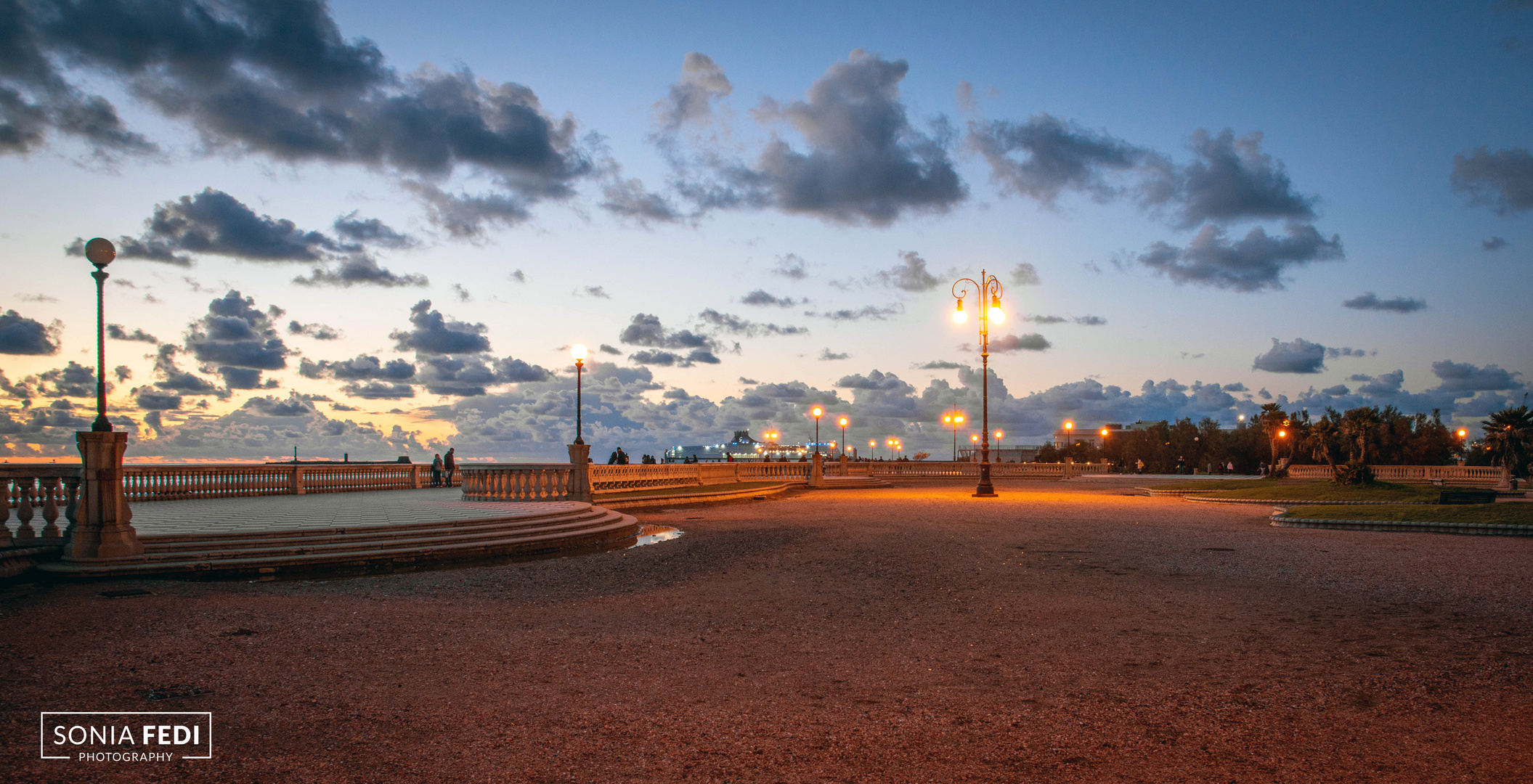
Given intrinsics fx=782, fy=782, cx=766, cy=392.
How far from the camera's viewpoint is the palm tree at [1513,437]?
30.9m

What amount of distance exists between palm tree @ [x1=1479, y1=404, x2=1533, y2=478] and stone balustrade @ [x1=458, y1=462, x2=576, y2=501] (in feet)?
119

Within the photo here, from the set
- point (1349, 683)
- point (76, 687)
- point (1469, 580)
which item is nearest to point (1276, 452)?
point (1469, 580)

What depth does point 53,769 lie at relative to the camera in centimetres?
448

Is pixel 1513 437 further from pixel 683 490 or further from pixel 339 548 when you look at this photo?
pixel 339 548

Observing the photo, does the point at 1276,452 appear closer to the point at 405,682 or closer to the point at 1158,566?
the point at 1158,566

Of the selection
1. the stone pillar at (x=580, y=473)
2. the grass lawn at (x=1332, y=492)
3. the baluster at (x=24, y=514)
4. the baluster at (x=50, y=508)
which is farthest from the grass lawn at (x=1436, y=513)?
the baluster at (x=24, y=514)

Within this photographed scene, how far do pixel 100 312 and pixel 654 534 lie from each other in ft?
36.7

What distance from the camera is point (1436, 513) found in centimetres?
1928

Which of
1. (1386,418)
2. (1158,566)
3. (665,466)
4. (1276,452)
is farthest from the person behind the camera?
(1386,418)

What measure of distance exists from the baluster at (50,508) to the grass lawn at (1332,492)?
3288 cm

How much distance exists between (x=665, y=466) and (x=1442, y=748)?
100ft

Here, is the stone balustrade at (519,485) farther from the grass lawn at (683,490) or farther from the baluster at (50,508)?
the baluster at (50,508)

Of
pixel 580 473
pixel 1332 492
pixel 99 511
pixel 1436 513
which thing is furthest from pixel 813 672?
pixel 1332 492

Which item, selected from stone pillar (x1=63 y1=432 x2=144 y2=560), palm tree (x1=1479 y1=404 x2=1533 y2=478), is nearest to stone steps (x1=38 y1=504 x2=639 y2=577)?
stone pillar (x1=63 y1=432 x2=144 y2=560)
